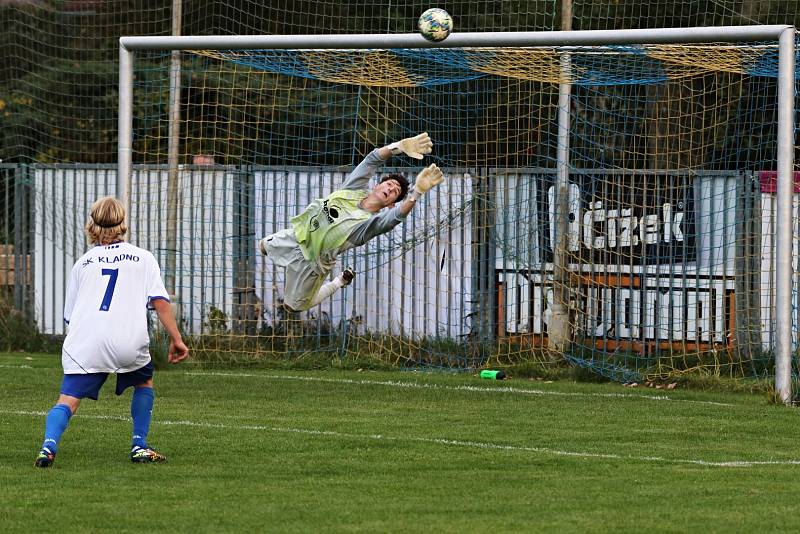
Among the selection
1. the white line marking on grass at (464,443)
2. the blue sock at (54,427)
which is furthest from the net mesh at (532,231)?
the blue sock at (54,427)

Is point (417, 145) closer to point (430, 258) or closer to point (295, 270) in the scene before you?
point (295, 270)

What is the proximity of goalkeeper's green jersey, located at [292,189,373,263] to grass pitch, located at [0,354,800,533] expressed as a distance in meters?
1.33

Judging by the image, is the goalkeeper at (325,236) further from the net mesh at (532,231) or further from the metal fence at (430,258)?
the metal fence at (430,258)

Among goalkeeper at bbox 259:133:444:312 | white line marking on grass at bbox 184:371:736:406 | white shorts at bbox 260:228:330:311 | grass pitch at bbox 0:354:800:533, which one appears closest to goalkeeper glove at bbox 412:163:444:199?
goalkeeper at bbox 259:133:444:312

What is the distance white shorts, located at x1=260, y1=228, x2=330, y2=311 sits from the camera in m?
12.9

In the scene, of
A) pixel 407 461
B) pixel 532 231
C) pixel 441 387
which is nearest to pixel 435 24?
pixel 441 387

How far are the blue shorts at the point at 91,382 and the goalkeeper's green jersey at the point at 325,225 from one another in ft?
13.9

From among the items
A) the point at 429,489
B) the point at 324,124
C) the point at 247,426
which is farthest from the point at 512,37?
the point at 324,124

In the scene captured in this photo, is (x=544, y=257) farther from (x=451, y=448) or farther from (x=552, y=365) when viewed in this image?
(x=451, y=448)

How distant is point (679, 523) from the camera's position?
6828 mm

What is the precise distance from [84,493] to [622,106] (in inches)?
433

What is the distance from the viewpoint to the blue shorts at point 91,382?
339 inches

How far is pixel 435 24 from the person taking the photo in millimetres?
12672

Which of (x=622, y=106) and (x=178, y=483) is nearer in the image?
(x=178, y=483)
